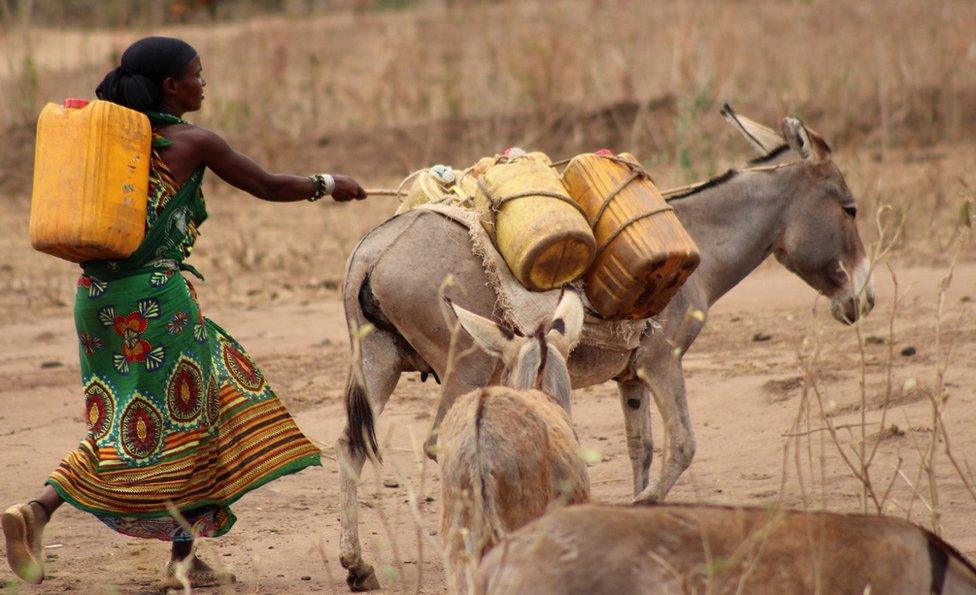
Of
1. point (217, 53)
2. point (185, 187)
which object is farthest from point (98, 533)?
point (217, 53)

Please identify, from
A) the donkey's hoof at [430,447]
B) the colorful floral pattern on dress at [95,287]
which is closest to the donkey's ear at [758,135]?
the donkey's hoof at [430,447]

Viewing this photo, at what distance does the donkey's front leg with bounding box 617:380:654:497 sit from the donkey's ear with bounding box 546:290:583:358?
139cm

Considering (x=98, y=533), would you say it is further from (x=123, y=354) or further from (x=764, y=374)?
(x=764, y=374)

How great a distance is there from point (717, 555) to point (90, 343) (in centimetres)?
262

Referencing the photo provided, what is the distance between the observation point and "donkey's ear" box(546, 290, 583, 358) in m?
4.25

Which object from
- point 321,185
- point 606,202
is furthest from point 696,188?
point 321,185

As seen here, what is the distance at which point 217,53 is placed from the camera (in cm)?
1738

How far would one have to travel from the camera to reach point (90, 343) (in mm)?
4730

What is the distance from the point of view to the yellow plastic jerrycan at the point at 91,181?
4.42 metres

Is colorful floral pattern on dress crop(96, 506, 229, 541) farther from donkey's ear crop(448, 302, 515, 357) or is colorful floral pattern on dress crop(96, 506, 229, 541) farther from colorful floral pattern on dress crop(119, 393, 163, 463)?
donkey's ear crop(448, 302, 515, 357)

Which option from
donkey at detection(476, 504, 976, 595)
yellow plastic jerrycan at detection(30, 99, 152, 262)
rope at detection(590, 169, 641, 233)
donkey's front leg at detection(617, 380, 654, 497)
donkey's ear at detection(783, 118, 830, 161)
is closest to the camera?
donkey at detection(476, 504, 976, 595)

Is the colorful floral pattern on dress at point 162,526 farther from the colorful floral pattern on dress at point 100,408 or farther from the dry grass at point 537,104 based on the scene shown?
the dry grass at point 537,104

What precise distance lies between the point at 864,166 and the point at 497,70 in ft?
14.4

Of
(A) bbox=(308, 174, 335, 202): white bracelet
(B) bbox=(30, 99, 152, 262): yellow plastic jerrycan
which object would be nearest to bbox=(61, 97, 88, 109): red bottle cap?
(B) bbox=(30, 99, 152, 262): yellow plastic jerrycan
